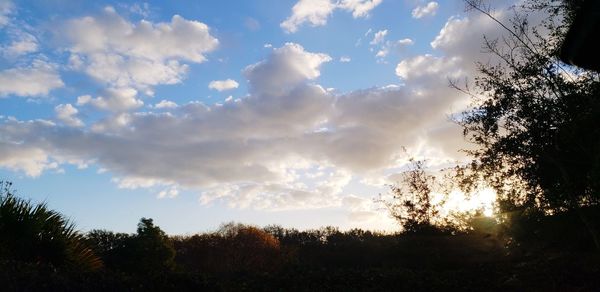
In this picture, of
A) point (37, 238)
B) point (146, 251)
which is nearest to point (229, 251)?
point (146, 251)

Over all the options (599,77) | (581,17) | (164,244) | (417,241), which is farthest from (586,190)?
(581,17)

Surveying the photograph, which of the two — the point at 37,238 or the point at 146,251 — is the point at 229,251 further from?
the point at 37,238

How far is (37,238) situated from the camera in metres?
10.8

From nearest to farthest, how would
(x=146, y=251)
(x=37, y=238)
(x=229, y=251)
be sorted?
(x=37, y=238) → (x=146, y=251) → (x=229, y=251)

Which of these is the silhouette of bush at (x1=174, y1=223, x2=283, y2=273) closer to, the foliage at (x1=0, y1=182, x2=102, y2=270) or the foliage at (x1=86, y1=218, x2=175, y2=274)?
the foliage at (x1=86, y1=218, x2=175, y2=274)

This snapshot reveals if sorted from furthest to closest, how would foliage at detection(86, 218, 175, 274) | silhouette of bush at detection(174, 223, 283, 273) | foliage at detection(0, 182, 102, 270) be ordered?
silhouette of bush at detection(174, 223, 283, 273) < foliage at detection(86, 218, 175, 274) < foliage at detection(0, 182, 102, 270)

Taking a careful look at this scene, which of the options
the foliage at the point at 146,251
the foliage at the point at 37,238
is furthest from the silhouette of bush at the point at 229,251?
the foliage at the point at 37,238

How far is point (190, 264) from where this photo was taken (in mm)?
27516

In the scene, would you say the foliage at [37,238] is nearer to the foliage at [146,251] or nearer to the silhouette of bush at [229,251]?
the foliage at [146,251]

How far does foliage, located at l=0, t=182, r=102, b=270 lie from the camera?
10.4 meters

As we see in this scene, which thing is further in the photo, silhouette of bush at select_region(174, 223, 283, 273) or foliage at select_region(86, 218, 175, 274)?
silhouette of bush at select_region(174, 223, 283, 273)

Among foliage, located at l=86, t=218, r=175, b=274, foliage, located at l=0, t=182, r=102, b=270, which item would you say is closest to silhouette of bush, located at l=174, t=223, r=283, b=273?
foliage, located at l=86, t=218, r=175, b=274

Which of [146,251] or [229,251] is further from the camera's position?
[229,251]

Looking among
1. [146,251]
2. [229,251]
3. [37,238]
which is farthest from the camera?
[229,251]
